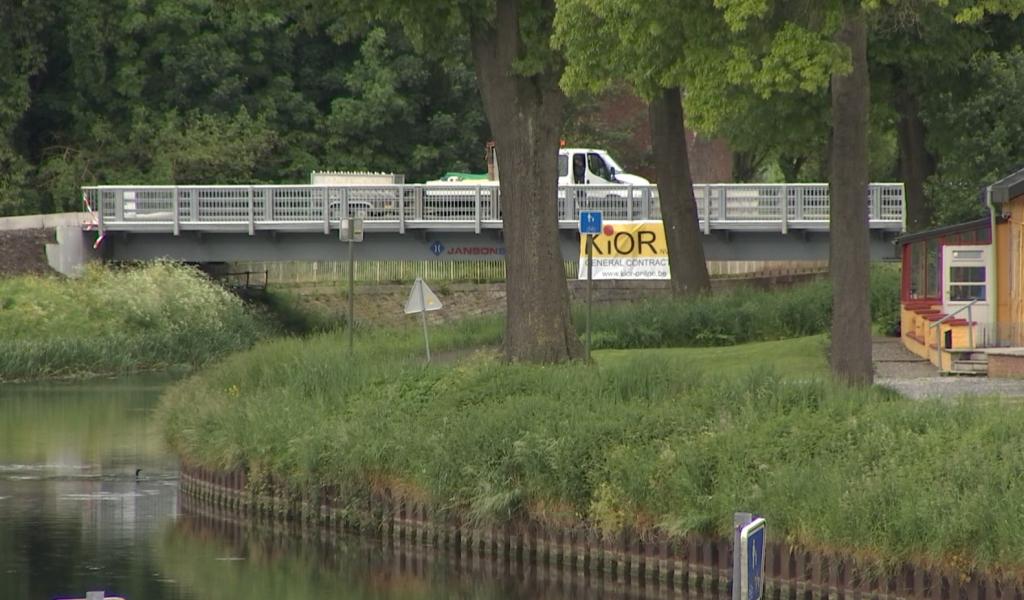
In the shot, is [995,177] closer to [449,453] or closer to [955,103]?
[955,103]

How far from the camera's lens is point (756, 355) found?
1537 inches

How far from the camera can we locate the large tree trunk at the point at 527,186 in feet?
101

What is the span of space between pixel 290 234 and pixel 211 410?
91.4 feet

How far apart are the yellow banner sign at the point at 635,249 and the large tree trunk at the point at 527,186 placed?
17.2m

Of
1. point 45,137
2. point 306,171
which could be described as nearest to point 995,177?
point 306,171

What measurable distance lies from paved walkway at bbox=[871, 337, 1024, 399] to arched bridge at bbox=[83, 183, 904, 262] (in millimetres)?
11889

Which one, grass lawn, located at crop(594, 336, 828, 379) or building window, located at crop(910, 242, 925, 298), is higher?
building window, located at crop(910, 242, 925, 298)

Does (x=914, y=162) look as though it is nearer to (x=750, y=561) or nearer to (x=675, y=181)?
(x=675, y=181)

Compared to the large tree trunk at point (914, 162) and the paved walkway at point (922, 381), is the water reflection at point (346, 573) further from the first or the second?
the large tree trunk at point (914, 162)

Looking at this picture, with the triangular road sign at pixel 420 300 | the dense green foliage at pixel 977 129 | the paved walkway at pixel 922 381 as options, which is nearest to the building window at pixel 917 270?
the paved walkway at pixel 922 381

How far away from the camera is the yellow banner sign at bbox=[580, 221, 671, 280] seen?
48.9 meters

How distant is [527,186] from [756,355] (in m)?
9.85

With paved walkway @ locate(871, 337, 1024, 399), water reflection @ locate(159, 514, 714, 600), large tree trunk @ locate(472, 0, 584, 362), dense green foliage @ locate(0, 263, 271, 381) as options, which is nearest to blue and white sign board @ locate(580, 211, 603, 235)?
large tree trunk @ locate(472, 0, 584, 362)

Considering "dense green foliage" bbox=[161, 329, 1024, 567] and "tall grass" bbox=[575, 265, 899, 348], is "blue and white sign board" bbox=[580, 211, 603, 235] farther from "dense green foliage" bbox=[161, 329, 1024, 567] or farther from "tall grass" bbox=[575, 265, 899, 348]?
"tall grass" bbox=[575, 265, 899, 348]
